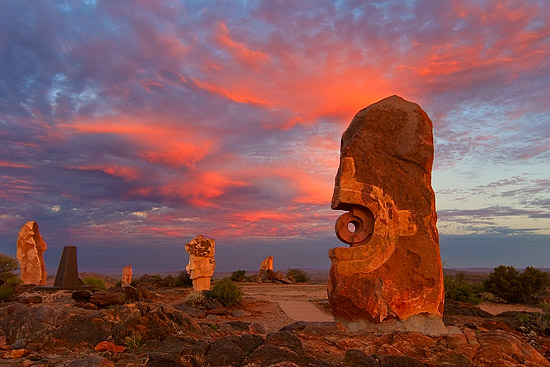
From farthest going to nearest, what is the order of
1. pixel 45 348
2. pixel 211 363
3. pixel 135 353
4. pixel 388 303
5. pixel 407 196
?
pixel 407 196
pixel 388 303
pixel 45 348
pixel 135 353
pixel 211 363

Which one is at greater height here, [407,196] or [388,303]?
[407,196]

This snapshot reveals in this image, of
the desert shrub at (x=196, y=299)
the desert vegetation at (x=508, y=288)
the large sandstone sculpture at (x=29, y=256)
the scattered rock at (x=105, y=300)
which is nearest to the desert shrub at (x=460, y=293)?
the desert vegetation at (x=508, y=288)

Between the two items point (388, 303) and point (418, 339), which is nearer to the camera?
point (418, 339)

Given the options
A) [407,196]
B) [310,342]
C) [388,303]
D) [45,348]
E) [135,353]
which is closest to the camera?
[135,353]

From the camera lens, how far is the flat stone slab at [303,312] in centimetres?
1234

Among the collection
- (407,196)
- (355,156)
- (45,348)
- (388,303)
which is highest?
(355,156)

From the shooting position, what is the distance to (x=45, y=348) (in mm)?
6379

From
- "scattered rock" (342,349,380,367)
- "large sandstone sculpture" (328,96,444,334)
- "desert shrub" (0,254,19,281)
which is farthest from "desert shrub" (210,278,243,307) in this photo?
"desert shrub" (0,254,19,281)

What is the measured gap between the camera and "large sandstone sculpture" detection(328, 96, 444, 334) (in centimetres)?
788

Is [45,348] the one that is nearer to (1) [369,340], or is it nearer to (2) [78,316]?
(2) [78,316]

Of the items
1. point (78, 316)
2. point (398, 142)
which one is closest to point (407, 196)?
point (398, 142)

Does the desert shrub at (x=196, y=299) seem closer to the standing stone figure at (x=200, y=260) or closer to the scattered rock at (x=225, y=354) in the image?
the standing stone figure at (x=200, y=260)

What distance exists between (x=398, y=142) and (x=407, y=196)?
41.7 inches

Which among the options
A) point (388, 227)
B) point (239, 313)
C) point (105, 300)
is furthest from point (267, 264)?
point (388, 227)
